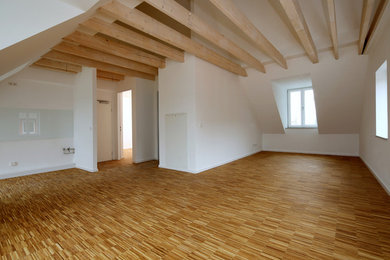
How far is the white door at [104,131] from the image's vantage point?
656 cm

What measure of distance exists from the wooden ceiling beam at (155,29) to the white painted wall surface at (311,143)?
4732 millimetres

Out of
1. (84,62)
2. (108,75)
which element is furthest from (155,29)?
(108,75)

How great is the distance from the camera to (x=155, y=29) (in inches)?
129

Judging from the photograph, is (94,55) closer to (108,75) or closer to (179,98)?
A: (108,75)

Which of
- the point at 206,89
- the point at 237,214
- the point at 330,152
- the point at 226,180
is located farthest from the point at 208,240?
the point at 330,152

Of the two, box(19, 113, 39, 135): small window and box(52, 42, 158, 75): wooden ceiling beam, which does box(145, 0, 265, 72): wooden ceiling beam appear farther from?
box(19, 113, 39, 135): small window

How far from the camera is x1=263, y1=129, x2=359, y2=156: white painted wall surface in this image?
6.90m

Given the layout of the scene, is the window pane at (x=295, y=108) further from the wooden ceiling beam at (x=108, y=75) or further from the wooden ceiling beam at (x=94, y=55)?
the wooden ceiling beam at (x=108, y=75)

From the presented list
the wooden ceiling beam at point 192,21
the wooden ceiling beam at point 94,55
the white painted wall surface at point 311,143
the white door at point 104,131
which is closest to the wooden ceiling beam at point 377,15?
the wooden ceiling beam at point 192,21

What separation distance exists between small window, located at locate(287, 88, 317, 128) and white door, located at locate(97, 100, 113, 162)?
24.2 feet

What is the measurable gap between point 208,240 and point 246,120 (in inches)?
225

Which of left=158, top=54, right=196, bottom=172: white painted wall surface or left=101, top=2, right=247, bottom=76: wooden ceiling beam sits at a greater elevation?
left=101, top=2, right=247, bottom=76: wooden ceiling beam

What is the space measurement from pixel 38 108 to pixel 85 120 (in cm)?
120

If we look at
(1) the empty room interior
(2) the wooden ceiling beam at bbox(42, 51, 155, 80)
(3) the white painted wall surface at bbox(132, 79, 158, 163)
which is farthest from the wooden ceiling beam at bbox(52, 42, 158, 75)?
(3) the white painted wall surface at bbox(132, 79, 158, 163)
